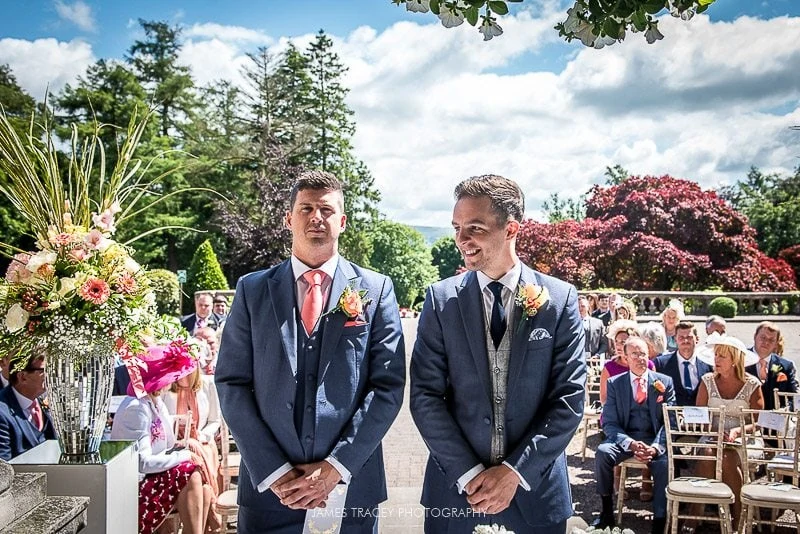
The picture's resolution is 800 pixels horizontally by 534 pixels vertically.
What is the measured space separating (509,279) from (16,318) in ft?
6.63

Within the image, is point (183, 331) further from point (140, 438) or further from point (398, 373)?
point (398, 373)

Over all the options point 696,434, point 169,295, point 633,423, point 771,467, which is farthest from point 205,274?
point 771,467

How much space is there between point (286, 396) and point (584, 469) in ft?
18.4

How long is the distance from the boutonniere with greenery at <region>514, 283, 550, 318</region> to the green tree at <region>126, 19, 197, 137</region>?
36.2 metres

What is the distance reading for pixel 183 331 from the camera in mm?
4480

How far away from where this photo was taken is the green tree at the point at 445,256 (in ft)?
191

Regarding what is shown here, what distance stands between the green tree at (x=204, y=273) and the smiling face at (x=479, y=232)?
2443 cm

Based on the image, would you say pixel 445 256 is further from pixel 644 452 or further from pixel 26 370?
pixel 26 370

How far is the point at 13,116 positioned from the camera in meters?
30.3

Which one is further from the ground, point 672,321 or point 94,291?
point 94,291

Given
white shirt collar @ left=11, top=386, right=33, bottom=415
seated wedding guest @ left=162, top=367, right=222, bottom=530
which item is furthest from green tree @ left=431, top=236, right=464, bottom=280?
white shirt collar @ left=11, top=386, right=33, bottom=415

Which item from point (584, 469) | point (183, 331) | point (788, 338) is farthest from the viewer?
point (788, 338)

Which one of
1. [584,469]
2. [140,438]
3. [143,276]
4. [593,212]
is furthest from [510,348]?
[593,212]

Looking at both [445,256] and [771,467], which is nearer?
[771,467]
